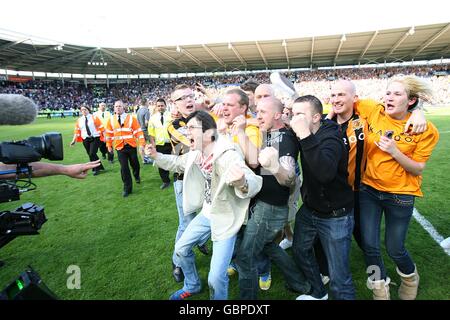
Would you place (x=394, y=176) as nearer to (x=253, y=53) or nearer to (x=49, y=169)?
(x=49, y=169)

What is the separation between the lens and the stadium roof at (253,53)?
29.2m

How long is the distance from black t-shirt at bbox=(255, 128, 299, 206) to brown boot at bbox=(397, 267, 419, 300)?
4.52ft

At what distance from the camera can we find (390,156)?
2.38 m

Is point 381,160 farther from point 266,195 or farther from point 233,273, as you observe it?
point 233,273

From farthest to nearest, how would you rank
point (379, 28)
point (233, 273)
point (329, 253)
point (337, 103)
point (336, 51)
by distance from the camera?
1. point (336, 51)
2. point (379, 28)
3. point (233, 273)
4. point (337, 103)
5. point (329, 253)

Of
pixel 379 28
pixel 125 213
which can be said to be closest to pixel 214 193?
pixel 125 213

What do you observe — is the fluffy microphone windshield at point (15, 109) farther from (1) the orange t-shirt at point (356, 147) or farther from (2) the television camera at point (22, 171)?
(1) the orange t-shirt at point (356, 147)

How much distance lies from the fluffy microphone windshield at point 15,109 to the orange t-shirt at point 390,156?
2.69 meters

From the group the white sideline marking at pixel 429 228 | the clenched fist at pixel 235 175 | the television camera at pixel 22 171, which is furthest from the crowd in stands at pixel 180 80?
the television camera at pixel 22 171

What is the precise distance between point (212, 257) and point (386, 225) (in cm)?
162

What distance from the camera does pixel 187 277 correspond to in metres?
2.75

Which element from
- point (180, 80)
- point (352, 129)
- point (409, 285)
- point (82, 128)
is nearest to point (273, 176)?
point (352, 129)

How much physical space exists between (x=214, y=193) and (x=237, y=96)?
105cm

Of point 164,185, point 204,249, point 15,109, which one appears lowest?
point 204,249
